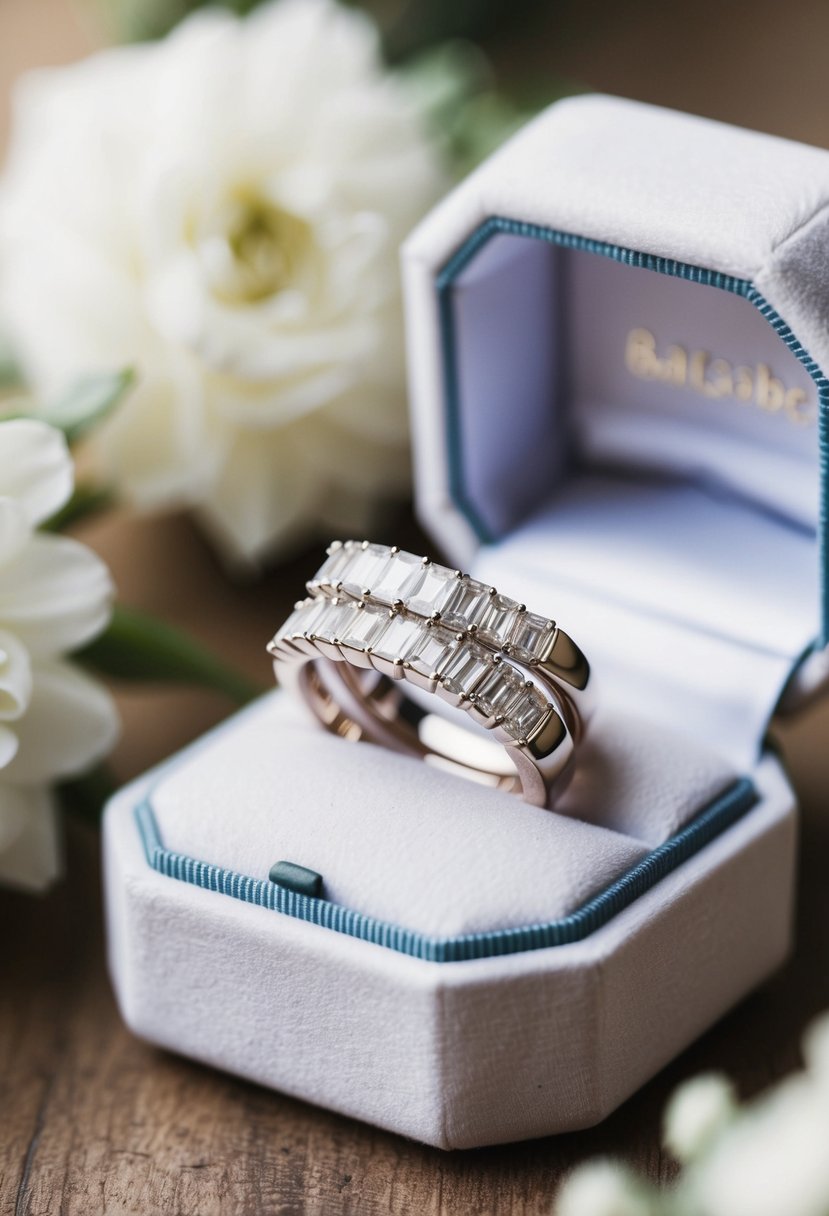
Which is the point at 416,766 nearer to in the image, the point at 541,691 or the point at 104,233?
the point at 541,691

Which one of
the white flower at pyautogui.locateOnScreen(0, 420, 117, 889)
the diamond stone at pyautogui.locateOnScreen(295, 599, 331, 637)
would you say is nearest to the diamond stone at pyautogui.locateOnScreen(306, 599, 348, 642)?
the diamond stone at pyautogui.locateOnScreen(295, 599, 331, 637)

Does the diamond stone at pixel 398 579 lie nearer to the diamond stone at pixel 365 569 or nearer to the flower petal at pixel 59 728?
the diamond stone at pixel 365 569

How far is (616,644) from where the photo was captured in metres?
0.72

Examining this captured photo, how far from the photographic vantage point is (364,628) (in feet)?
2.00

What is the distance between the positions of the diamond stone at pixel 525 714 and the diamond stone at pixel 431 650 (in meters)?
0.03

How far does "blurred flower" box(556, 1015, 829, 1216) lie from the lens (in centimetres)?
34

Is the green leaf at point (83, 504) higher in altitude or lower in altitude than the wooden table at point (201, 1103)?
higher

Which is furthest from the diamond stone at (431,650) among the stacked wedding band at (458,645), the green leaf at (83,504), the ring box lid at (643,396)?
the green leaf at (83,504)

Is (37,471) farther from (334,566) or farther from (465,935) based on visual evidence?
(465,935)

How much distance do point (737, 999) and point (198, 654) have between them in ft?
0.98

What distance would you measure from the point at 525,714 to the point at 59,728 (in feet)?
0.67

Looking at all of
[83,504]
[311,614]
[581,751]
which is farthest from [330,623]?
[83,504]

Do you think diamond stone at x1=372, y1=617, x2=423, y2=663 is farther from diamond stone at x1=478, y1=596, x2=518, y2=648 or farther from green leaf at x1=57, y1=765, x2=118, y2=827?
green leaf at x1=57, y1=765, x2=118, y2=827

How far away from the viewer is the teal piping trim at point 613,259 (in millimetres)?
604
